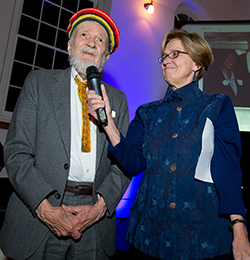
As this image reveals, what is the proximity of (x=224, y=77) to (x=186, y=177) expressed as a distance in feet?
12.0

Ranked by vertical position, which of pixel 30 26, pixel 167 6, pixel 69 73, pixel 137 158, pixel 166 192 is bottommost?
pixel 166 192

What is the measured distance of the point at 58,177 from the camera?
4.44ft

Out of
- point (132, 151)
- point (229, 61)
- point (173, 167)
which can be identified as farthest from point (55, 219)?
point (229, 61)

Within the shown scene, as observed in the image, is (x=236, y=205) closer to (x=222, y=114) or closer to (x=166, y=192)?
(x=166, y=192)

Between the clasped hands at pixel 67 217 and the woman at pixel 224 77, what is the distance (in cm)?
358

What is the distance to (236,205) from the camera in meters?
1.06

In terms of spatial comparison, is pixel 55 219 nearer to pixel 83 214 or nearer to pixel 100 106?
pixel 83 214

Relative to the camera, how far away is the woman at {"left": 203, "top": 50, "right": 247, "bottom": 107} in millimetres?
4215

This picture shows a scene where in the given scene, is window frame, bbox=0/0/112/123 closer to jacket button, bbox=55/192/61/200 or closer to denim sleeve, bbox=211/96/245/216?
jacket button, bbox=55/192/61/200

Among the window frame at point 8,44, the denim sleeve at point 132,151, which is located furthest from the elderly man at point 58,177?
the window frame at point 8,44

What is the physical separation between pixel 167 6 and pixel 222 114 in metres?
5.75

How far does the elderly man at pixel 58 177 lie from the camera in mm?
1288

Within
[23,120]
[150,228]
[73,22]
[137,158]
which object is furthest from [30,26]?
[150,228]

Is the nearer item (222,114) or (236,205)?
(236,205)
